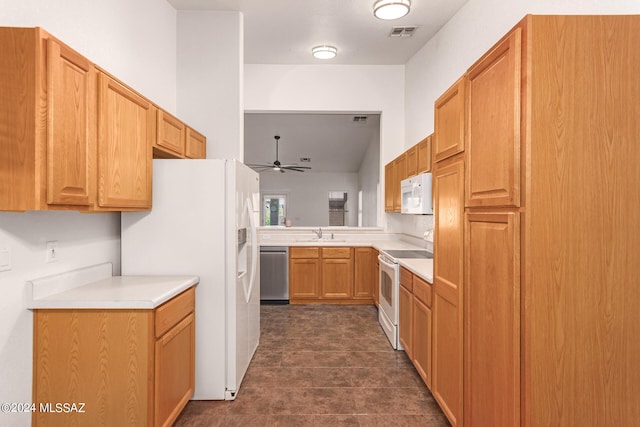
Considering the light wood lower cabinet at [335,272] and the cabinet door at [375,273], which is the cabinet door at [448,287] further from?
the light wood lower cabinet at [335,272]

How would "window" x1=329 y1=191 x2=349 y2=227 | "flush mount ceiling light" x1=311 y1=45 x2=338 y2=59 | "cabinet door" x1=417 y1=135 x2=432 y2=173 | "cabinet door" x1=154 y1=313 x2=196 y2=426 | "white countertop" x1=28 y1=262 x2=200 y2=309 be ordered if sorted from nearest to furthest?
"white countertop" x1=28 y1=262 x2=200 y2=309 < "cabinet door" x1=154 y1=313 x2=196 y2=426 < "cabinet door" x1=417 y1=135 x2=432 y2=173 < "flush mount ceiling light" x1=311 y1=45 x2=338 y2=59 < "window" x1=329 y1=191 x2=349 y2=227

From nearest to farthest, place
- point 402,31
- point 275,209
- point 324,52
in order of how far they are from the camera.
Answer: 1. point 402,31
2. point 324,52
3. point 275,209

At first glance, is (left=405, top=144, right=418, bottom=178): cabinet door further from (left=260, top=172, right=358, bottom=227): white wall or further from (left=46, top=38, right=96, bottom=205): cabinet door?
(left=260, top=172, right=358, bottom=227): white wall

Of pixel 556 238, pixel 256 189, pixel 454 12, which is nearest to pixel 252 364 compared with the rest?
pixel 256 189

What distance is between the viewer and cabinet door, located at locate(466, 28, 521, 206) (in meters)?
1.36

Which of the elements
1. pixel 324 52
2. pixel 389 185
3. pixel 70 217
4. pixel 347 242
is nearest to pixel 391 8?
pixel 324 52

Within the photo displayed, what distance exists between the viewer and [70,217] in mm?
2059

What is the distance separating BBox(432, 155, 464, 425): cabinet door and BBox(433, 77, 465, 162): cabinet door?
0.07 metres

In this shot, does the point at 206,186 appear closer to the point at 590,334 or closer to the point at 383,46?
the point at 590,334

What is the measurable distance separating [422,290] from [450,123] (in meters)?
1.24

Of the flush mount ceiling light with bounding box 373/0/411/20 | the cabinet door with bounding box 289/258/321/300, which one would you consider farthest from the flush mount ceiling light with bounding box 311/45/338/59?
the cabinet door with bounding box 289/258/321/300

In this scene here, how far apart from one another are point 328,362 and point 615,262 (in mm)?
2353

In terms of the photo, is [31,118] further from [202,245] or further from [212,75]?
[212,75]

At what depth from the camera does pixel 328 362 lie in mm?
3092
